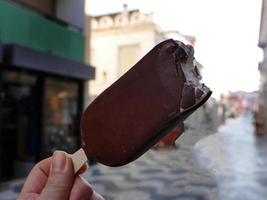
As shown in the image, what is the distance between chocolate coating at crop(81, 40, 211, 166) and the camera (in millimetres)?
821

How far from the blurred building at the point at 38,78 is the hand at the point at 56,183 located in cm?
460

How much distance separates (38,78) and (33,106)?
0.44m

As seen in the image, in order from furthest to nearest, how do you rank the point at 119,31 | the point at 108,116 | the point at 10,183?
the point at 10,183 → the point at 119,31 → the point at 108,116

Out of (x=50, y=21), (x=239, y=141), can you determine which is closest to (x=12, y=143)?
(x=50, y=21)

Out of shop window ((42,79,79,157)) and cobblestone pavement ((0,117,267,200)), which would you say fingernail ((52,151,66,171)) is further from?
shop window ((42,79,79,157))

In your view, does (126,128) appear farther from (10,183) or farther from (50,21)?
(50,21)

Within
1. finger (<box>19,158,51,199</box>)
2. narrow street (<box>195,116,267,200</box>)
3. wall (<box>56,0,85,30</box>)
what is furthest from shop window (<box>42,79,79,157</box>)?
finger (<box>19,158,51,199</box>)

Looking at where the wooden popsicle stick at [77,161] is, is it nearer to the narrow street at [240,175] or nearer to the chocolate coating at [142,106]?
the chocolate coating at [142,106]

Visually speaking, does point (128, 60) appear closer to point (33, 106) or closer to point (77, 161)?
point (77, 161)

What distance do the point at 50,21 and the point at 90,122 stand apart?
5941mm

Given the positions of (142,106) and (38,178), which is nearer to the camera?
(142,106)

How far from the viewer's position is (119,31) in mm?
5109

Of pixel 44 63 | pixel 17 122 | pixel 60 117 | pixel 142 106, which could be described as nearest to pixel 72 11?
pixel 44 63

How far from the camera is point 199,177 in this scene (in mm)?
3107
